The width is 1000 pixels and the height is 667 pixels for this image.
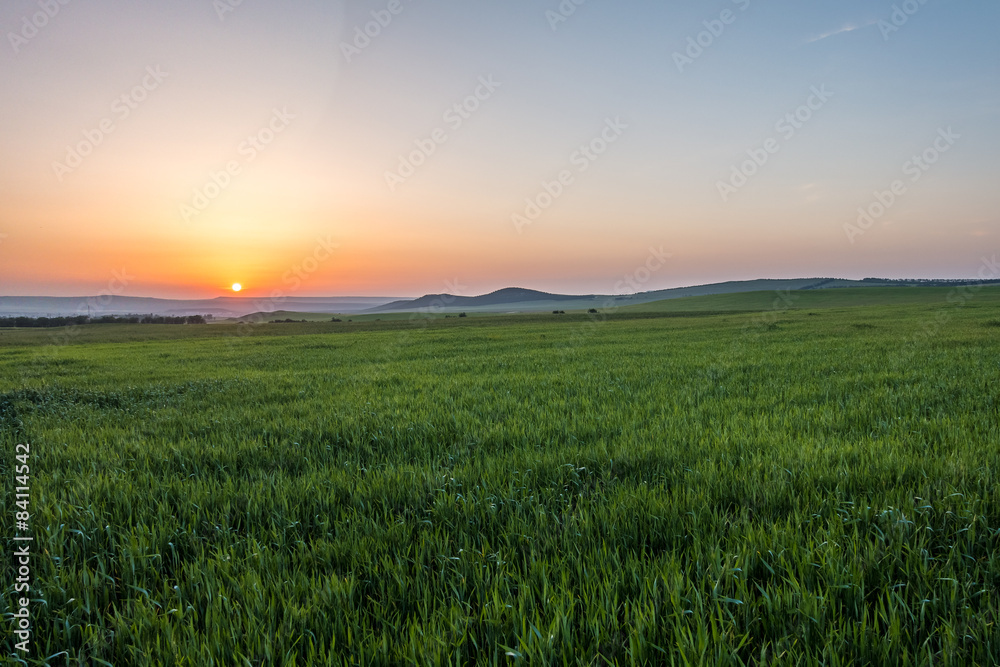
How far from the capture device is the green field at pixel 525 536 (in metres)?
2.37

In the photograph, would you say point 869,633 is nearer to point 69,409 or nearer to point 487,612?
point 487,612

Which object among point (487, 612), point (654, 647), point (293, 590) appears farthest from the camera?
point (293, 590)

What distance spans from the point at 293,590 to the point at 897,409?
873 centimetres

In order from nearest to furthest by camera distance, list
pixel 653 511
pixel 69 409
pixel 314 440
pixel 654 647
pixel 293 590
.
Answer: pixel 654 647 < pixel 293 590 < pixel 653 511 < pixel 314 440 < pixel 69 409

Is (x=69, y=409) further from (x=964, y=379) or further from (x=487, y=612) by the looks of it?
(x=964, y=379)

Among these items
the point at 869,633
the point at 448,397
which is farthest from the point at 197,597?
the point at 448,397

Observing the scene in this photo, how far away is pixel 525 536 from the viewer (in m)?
3.38

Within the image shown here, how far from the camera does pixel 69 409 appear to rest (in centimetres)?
948

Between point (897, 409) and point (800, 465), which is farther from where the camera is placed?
point (897, 409)

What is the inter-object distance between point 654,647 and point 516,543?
1340 mm

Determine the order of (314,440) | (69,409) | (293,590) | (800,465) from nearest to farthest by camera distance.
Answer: (293,590)
(800,465)
(314,440)
(69,409)

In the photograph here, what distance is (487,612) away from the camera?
2.51 m

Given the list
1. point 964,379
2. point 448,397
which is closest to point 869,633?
point 448,397

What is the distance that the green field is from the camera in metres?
2.37
